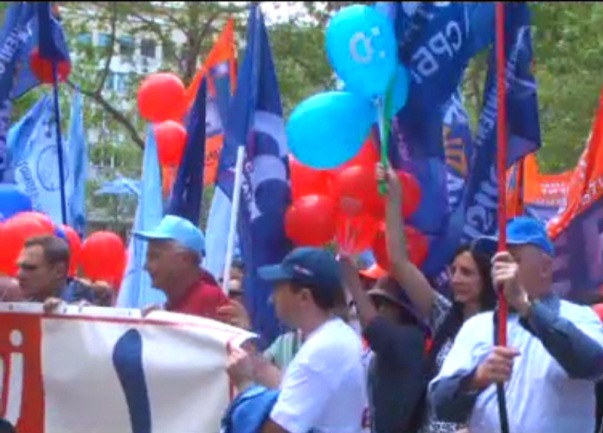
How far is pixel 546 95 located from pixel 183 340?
40.1ft

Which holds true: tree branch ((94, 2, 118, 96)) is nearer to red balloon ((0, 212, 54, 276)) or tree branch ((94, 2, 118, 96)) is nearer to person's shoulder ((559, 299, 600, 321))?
red balloon ((0, 212, 54, 276))

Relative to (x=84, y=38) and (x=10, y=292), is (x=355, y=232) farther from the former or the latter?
(x=84, y=38)

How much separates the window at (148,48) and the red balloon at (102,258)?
715 inches

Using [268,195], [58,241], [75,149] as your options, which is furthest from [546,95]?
[58,241]

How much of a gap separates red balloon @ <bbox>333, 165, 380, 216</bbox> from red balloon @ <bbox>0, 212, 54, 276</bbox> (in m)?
1.43

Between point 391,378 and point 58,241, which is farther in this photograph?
point 58,241

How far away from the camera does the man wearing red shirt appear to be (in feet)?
23.1

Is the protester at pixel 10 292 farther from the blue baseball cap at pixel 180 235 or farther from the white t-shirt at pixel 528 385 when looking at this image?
the white t-shirt at pixel 528 385

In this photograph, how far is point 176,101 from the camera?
1112 centimetres

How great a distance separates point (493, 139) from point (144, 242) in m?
1.83

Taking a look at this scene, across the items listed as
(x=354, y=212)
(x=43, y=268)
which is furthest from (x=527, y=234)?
(x=43, y=268)

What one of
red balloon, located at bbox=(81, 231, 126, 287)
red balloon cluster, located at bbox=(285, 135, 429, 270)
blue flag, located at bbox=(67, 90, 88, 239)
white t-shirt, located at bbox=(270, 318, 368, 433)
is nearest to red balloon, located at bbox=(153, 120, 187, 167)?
blue flag, located at bbox=(67, 90, 88, 239)

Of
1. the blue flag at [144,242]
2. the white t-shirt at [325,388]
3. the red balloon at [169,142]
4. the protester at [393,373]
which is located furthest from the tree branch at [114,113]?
the white t-shirt at [325,388]

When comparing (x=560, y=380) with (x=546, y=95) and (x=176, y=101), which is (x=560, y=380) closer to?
(x=176, y=101)
